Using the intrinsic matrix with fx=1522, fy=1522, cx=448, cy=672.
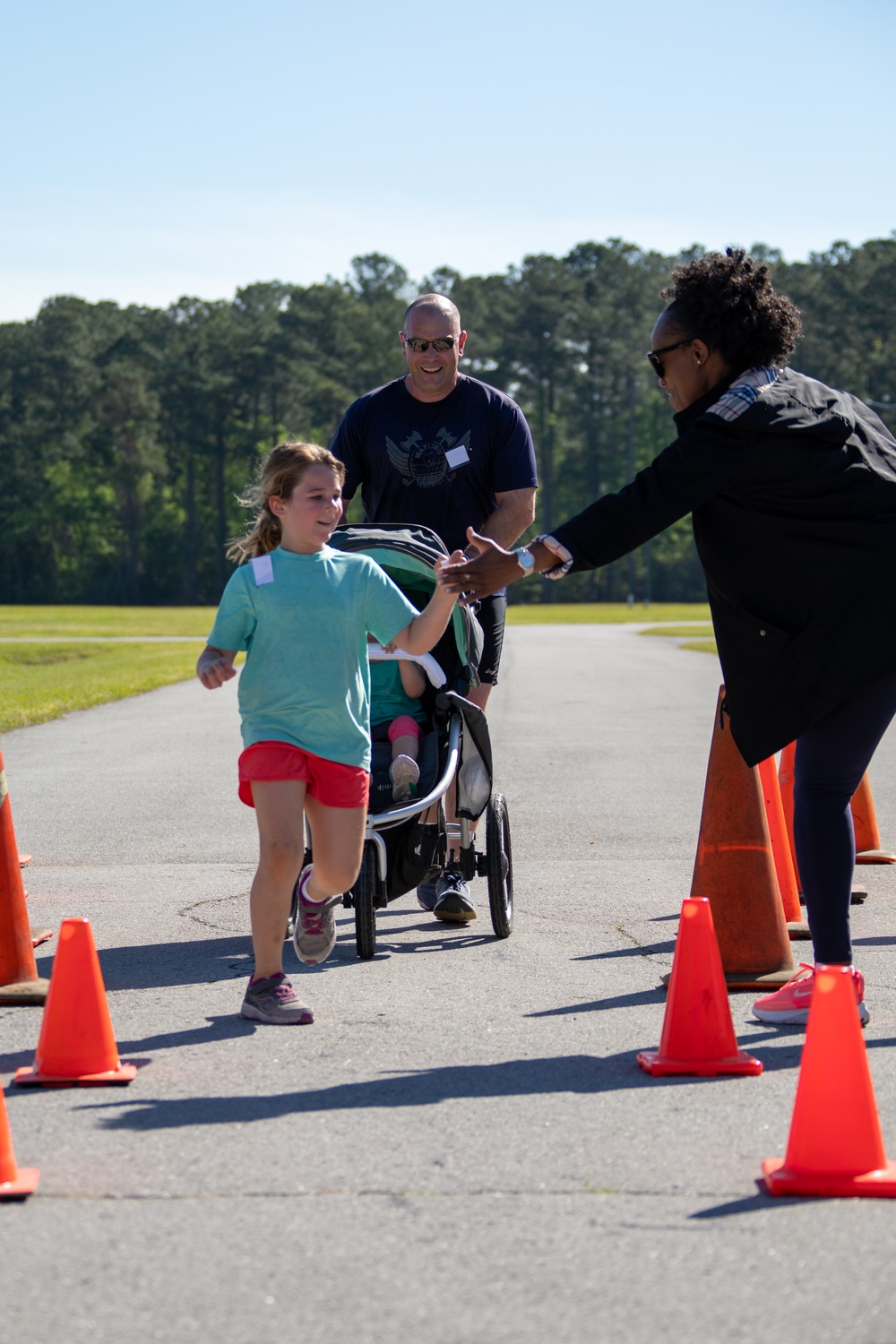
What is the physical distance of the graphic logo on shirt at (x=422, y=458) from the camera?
645cm

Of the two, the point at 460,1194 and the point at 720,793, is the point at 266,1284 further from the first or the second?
the point at 720,793

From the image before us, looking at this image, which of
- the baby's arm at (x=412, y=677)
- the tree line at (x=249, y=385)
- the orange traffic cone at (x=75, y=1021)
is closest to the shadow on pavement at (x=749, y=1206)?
the orange traffic cone at (x=75, y=1021)

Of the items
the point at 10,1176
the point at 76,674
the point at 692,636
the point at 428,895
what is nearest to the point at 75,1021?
Result: the point at 10,1176

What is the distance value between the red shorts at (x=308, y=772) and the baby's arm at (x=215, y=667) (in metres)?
0.24

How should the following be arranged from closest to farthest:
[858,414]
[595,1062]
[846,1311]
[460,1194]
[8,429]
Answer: [846,1311]
[460,1194]
[595,1062]
[858,414]
[8,429]

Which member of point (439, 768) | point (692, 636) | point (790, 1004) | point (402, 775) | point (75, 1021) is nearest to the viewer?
point (75, 1021)

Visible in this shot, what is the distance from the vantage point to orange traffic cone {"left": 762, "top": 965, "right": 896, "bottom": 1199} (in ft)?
10.6

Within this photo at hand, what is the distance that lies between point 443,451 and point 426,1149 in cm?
356

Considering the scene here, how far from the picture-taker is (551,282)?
90.3m

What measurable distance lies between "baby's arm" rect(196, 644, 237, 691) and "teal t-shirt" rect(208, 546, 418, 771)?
29 mm

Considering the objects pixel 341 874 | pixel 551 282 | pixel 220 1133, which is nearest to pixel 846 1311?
pixel 220 1133

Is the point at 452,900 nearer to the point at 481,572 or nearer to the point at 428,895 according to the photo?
the point at 428,895

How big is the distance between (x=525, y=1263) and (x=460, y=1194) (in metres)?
0.38

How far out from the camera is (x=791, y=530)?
4590 mm
